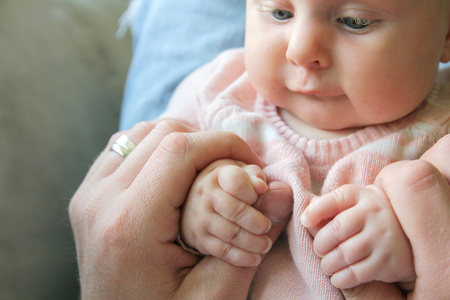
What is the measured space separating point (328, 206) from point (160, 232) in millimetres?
259

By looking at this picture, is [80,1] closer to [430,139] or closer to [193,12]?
[193,12]

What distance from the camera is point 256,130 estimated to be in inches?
33.0

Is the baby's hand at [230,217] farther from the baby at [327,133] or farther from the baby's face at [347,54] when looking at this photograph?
the baby's face at [347,54]

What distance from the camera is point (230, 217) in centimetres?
63

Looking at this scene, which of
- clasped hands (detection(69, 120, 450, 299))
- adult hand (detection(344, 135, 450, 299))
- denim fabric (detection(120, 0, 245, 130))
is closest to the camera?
adult hand (detection(344, 135, 450, 299))

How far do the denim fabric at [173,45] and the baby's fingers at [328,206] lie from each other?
27.0 inches

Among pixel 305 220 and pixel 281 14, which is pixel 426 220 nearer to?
pixel 305 220

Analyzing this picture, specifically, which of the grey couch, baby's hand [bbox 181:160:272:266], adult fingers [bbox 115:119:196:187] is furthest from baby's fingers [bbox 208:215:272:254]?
the grey couch

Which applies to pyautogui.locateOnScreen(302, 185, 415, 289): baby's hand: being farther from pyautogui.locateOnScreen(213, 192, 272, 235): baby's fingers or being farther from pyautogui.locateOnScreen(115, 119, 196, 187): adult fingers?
pyautogui.locateOnScreen(115, 119, 196, 187): adult fingers

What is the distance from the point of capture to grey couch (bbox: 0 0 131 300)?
94 cm

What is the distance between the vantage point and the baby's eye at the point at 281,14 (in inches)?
28.6

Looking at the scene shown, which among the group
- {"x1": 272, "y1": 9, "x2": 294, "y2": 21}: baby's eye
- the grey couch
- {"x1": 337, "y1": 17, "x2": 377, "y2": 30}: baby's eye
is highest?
{"x1": 272, "y1": 9, "x2": 294, "y2": 21}: baby's eye

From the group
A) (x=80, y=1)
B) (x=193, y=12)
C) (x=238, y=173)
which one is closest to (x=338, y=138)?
(x=238, y=173)

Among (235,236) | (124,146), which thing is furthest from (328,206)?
(124,146)
